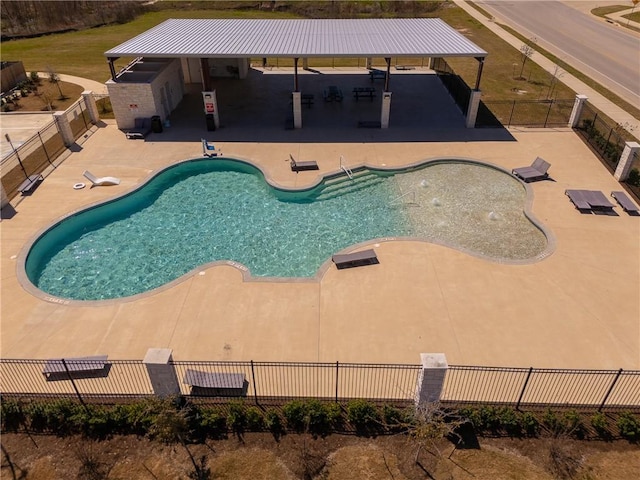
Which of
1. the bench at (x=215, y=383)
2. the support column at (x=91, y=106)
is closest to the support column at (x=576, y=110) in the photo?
the bench at (x=215, y=383)

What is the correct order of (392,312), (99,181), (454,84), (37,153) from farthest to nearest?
(454,84)
(37,153)
(99,181)
(392,312)

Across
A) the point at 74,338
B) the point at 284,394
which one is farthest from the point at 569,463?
the point at 74,338

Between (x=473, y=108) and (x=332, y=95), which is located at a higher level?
(x=473, y=108)

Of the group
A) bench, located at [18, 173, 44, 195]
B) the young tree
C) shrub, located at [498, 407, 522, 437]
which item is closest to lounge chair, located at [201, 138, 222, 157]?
bench, located at [18, 173, 44, 195]

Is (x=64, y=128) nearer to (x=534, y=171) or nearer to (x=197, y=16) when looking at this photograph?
(x=534, y=171)

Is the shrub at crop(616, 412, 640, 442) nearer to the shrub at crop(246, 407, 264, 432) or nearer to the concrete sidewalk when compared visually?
the shrub at crop(246, 407, 264, 432)

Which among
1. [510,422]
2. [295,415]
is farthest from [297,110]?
[510,422]

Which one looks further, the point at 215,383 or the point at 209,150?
the point at 209,150
